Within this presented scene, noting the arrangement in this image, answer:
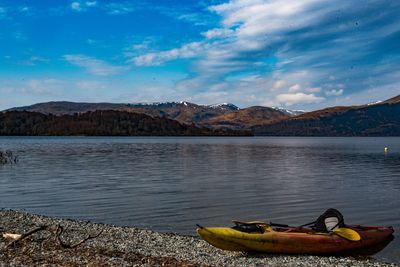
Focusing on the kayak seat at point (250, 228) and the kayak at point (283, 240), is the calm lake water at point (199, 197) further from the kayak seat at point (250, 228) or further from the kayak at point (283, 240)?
the kayak seat at point (250, 228)

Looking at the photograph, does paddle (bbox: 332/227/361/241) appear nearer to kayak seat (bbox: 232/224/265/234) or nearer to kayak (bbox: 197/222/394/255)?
kayak (bbox: 197/222/394/255)

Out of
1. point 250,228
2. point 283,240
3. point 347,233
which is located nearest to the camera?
point 283,240

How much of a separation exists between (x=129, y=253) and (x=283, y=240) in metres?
6.25

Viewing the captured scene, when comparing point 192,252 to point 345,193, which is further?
point 345,193

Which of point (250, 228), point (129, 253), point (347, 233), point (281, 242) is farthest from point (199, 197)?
point (129, 253)

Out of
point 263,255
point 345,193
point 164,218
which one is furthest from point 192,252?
point 345,193

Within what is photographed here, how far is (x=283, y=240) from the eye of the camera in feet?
57.9

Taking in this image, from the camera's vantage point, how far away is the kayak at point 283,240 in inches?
680

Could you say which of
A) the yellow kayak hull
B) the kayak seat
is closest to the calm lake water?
the yellow kayak hull

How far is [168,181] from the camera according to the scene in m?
46.3

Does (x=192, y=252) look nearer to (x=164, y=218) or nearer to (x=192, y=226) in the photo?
(x=192, y=226)

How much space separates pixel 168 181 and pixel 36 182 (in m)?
13.6

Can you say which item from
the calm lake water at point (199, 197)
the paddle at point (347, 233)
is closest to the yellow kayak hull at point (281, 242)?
the paddle at point (347, 233)

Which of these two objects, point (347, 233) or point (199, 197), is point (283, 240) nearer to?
point (347, 233)
